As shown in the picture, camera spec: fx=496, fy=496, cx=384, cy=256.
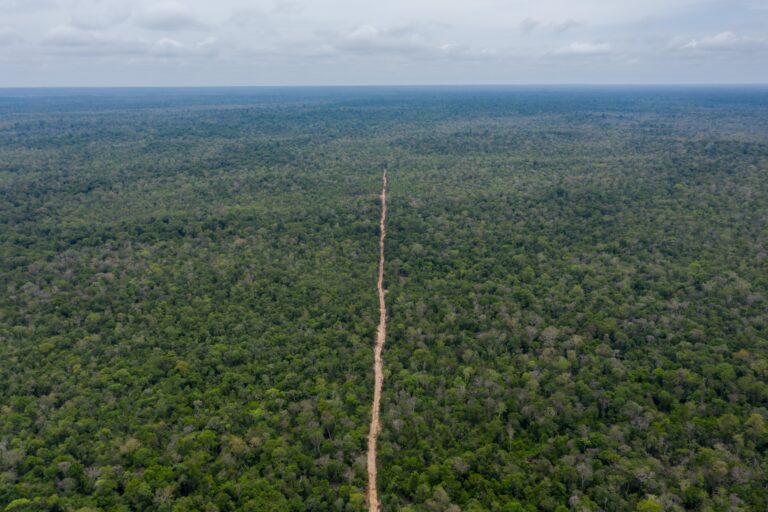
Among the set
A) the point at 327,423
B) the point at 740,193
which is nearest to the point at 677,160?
the point at 740,193

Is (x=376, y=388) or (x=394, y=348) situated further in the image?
(x=394, y=348)

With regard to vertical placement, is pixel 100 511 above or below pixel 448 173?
below

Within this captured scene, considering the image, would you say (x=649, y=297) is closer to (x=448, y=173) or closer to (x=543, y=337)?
(x=543, y=337)

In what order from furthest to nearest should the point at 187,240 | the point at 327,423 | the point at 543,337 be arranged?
the point at 187,240 → the point at 543,337 → the point at 327,423

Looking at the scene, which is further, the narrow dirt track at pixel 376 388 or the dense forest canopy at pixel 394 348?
the narrow dirt track at pixel 376 388

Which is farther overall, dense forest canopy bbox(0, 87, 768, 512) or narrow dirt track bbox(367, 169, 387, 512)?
narrow dirt track bbox(367, 169, 387, 512)

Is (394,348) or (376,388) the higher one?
(394,348)

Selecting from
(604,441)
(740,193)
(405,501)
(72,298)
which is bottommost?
Answer: (405,501)

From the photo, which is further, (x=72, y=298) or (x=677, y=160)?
(x=677, y=160)
